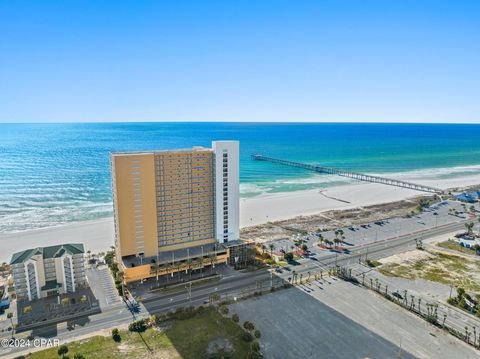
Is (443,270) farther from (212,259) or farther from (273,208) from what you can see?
(273,208)

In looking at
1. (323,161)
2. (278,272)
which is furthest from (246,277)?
(323,161)

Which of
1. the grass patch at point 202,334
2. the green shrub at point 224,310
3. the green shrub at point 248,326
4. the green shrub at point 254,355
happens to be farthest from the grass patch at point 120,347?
the green shrub at point 248,326

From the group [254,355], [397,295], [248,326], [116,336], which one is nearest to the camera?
[254,355]

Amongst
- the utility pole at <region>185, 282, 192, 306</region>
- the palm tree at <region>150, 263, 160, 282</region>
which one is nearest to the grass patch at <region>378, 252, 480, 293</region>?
the utility pole at <region>185, 282, 192, 306</region>

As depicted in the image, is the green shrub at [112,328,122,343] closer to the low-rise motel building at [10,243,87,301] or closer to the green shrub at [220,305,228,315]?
the green shrub at [220,305,228,315]

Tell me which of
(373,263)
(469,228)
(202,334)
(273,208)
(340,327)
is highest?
(469,228)

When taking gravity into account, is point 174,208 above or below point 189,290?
above

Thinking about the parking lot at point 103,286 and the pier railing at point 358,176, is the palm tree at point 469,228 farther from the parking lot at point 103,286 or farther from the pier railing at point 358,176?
the parking lot at point 103,286

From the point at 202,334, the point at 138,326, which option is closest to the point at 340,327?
the point at 202,334
